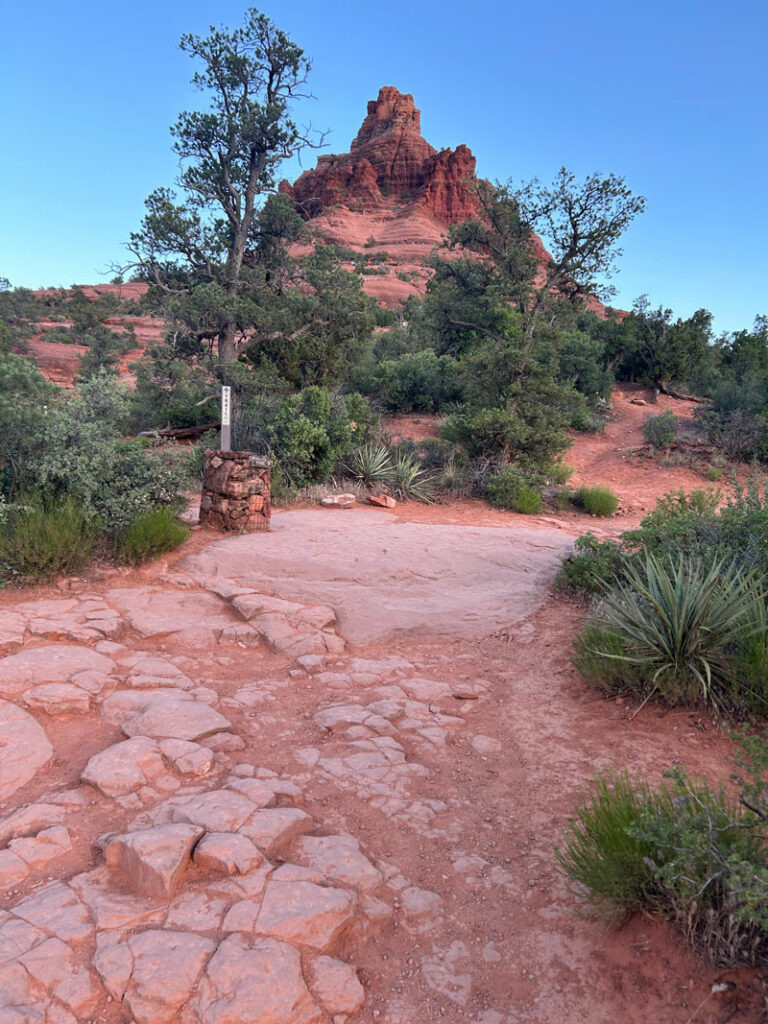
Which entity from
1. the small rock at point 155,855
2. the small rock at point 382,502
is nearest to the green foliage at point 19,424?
the small rock at point 155,855

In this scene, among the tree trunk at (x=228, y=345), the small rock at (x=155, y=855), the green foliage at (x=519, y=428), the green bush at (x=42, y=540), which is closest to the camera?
the small rock at (x=155, y=855)

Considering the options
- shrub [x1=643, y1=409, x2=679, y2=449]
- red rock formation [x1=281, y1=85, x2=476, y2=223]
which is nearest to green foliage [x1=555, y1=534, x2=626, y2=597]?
shrub [x1=643, y1=409, x2=679, y2=449]

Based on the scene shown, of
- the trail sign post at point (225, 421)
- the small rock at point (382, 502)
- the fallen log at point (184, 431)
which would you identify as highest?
the trail sign post at point (225, 421)

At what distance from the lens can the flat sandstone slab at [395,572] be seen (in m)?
5.66

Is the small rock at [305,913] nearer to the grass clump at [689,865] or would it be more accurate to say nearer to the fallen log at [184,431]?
the grass clump at [689,865]

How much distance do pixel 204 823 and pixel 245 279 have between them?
15.3 meters

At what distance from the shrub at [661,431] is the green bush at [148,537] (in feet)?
46.8

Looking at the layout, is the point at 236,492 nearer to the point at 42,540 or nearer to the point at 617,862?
the point at 42,540

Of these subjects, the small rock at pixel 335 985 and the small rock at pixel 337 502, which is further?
the small rock at pixel 337 502

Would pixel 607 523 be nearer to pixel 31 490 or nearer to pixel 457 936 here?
pixel 31 490

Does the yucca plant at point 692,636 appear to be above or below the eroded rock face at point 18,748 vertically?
above

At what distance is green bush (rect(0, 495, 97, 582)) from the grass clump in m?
5.17

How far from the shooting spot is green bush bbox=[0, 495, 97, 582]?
5664mm

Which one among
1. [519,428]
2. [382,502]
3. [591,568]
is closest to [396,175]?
[519,428]
